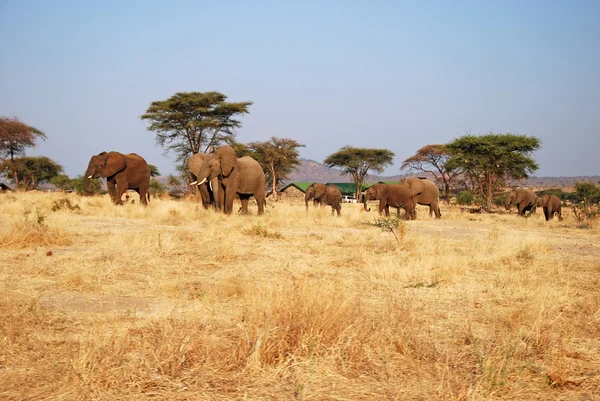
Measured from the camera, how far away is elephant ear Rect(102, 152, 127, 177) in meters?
19.2

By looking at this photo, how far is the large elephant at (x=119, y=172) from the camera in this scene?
63.0 ft

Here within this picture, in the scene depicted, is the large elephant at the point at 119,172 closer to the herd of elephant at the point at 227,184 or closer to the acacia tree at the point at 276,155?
the herd of elephant at the point at 227,184

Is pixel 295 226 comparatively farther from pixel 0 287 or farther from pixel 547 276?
pixel 0 287

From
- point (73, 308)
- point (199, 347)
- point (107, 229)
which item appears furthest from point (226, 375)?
point (107, 229)

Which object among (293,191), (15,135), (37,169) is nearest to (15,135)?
(15,135)

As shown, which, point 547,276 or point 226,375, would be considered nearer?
point 226,375

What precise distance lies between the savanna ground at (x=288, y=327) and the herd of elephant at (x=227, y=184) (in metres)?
7.89

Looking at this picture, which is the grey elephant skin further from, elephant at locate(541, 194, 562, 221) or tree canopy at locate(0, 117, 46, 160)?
tree canopy at locate(0, 117, 46, 160)

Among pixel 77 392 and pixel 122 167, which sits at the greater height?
pixel 122 167

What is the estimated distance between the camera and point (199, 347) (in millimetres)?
3982

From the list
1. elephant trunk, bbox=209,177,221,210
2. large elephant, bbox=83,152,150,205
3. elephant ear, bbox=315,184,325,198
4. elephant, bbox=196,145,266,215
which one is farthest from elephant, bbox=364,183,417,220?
large elephant, bbox=83,152,150,205

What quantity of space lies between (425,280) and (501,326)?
2139 mm

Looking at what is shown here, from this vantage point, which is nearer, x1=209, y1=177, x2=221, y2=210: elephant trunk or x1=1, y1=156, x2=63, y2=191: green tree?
x1=209, y1=177, x2=221, y2=210: elephant trunk

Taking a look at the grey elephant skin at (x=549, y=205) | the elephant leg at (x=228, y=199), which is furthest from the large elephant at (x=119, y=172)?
the grey elephant skin at (x=549, y=205)
